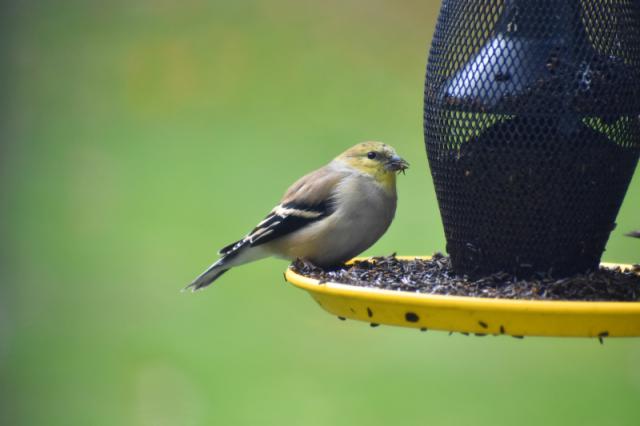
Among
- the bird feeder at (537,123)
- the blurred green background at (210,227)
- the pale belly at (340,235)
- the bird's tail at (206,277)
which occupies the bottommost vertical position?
the blurred green background at (210,227)

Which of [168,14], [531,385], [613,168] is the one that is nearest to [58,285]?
[531,385]

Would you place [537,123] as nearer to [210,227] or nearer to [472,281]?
[472,281]

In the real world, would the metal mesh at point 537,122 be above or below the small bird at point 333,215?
above

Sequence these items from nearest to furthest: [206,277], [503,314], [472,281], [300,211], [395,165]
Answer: [503,314] < [472,281] < [300,211] < [395,165] < [206,277]

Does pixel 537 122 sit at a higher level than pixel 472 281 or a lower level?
higher

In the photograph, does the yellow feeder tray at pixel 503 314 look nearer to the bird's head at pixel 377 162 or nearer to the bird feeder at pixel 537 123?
the bird feeder at pixel 537 123

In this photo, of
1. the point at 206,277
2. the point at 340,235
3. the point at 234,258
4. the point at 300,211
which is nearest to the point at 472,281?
the point at 340,235

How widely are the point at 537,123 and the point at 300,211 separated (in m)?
1.60

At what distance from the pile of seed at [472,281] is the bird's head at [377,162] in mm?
610

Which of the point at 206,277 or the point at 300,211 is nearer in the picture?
the point at 300,211

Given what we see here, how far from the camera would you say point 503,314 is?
3.73 m

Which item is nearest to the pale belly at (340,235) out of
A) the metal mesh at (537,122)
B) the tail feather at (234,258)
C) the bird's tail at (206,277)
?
the tail feather at (234,258)

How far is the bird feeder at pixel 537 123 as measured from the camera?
4.43m

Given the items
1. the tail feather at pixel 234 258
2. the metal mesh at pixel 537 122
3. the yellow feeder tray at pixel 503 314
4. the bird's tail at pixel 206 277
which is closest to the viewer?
the yellow feeder tray at pixel 503 314
